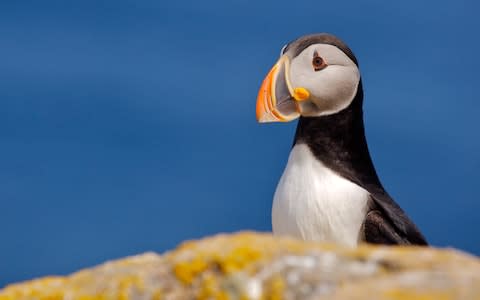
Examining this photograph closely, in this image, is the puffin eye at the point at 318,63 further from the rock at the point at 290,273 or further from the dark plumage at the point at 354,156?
the rock at the point at 290,273

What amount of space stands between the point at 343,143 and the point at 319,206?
80cm

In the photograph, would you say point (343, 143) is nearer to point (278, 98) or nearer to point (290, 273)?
point (278, 98)

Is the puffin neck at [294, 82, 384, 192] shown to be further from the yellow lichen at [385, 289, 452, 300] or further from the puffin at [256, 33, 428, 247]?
the yellow lichen at [385, 289, 452, 300]

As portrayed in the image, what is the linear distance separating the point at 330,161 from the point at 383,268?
4688 mm

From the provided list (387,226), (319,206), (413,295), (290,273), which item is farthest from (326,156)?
(413,295)

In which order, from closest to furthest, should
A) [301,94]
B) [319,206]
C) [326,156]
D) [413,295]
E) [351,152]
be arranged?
[413,295] → [319,206] → [326,156] → [351,152] → [301,94]

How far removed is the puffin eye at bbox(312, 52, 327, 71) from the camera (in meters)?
8.05

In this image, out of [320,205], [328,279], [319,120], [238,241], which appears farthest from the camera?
[319,120]

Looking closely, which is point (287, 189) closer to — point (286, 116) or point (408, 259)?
point (286, 116)

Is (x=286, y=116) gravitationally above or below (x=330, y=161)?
above

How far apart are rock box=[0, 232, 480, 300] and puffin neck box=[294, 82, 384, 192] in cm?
435

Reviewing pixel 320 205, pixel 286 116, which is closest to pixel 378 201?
pixel 320 205

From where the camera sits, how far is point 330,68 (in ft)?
26.5

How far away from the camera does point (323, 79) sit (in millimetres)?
8023
